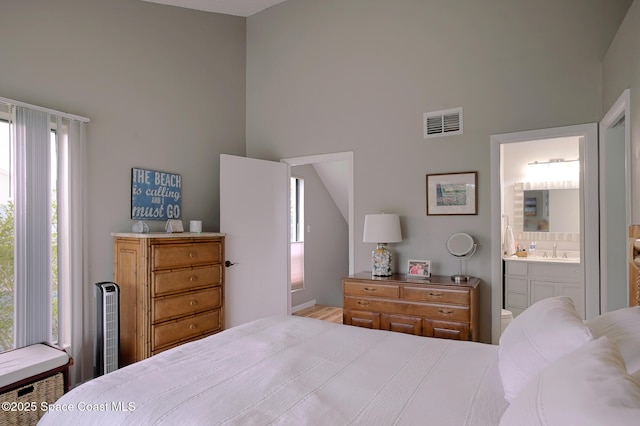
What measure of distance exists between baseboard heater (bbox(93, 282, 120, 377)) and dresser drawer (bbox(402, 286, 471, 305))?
7.18 ft

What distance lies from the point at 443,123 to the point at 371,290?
5.33 ft

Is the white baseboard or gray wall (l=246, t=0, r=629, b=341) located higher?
gray wall (l=246, t=0, r=629, b=341)

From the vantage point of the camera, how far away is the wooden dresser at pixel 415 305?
9.31ft

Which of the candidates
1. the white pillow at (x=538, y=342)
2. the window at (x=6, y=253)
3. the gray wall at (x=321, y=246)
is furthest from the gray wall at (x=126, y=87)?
the white pillow at (x=538, y=342)

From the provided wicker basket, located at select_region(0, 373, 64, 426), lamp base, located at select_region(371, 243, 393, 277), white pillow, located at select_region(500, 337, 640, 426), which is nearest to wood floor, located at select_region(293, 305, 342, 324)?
lamp base, located at select_region(371, 243, 393, 277)

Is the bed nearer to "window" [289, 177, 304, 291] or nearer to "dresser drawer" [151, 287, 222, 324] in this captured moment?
"dresser drawer" [151, 287, 222, 324]

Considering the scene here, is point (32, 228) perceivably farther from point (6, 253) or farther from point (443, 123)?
point (443, 123)

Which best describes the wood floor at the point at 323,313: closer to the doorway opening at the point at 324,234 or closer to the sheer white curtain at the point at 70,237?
the doorway opening at the point at 324,234

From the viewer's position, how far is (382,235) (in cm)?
326

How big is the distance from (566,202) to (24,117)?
5347mm

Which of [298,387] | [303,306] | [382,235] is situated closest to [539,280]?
[382,235]

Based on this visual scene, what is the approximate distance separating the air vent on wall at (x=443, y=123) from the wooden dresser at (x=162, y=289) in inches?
86.9

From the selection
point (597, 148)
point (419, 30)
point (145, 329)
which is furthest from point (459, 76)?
point (145, 329)

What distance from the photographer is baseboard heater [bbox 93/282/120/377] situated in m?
2.56
